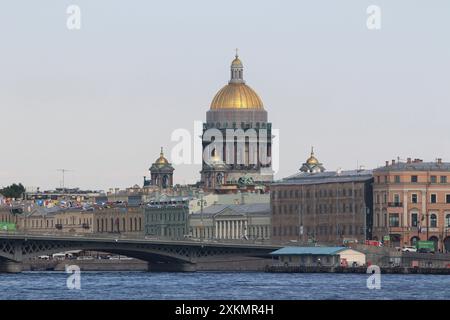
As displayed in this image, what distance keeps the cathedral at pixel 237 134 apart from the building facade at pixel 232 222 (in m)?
25.7

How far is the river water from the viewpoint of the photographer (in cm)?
7325

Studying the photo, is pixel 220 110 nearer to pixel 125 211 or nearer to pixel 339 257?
pixel 125 211

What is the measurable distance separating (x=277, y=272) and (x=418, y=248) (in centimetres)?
1241

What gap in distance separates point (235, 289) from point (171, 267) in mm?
42985

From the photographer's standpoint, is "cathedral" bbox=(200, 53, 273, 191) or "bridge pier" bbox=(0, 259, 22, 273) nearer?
"bridge pier" bbox=(0, 259, 22, 273)

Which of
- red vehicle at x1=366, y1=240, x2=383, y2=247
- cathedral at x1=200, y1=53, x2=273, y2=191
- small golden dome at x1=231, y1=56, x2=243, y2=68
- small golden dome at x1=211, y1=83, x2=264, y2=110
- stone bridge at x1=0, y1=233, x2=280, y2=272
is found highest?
small golden dome at x1=231, y1=56, x2=243, y2=68

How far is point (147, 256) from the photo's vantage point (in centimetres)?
12375

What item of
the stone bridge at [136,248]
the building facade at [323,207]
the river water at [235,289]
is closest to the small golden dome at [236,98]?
the building facade at [323,207]

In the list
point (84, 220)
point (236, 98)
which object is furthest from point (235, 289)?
point (236, 98)

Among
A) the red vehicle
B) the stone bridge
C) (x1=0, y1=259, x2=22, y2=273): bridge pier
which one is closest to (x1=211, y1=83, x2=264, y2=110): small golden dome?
the red vehicle

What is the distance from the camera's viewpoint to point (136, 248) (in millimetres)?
118375

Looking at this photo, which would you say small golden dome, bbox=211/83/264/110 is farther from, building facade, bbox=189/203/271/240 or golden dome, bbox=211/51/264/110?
building facade, bbox=189/203/271/240

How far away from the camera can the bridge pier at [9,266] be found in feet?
389
